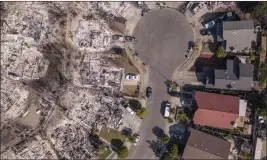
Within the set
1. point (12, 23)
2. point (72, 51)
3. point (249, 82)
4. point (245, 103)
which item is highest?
point (12, 23)

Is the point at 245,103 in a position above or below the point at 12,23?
below

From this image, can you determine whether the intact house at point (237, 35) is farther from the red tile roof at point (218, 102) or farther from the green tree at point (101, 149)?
the green tree at point (101, 149)

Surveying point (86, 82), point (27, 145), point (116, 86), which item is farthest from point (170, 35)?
point (27, 145)

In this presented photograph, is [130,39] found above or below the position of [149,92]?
above

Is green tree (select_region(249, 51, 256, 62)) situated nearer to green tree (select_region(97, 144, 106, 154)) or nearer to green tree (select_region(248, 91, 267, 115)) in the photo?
green tree (select_region(248, 91, 267, 115))

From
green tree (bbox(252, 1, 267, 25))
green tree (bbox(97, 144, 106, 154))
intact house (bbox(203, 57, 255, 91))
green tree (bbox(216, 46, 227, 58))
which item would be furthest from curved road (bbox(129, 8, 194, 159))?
green tree (bbox(252, 1, 267, 25))

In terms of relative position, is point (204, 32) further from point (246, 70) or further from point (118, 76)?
point (118, 76)

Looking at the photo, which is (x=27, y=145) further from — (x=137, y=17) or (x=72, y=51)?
(x=137, y=17)

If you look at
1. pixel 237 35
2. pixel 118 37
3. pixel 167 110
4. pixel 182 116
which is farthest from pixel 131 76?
pixel 237 35

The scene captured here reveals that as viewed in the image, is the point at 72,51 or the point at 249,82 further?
the point at 72,51
